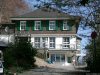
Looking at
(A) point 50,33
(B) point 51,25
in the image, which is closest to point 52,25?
(B) point 51,25

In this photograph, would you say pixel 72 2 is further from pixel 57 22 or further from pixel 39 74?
pixel 57 22

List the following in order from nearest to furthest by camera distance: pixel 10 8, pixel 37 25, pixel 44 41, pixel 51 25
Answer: pixel 44 41 < pixel 51 25 < pixel 37 25 < pixel 10 8

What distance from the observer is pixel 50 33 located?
77.3 m

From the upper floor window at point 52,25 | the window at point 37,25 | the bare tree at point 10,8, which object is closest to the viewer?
the bare tree at point 10,8

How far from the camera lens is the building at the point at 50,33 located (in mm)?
76062

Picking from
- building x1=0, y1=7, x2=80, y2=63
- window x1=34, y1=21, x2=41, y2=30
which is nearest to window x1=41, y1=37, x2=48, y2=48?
building x1=0, y1=7, x2=80, y2=63

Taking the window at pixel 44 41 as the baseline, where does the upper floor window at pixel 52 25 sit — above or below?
above

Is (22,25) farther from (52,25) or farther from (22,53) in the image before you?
(22,53)

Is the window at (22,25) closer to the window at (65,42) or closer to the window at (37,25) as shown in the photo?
the window at (37,25)

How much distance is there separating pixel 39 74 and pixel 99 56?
571 cm

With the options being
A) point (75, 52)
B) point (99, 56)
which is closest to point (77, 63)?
point (75, 52)

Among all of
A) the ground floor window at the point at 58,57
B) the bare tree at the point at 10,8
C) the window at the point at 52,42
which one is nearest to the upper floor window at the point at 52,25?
the window at the point at 52,42

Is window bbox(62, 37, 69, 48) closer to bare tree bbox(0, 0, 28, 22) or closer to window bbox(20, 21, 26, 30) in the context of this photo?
window bbox(20, 21, 26, 30)

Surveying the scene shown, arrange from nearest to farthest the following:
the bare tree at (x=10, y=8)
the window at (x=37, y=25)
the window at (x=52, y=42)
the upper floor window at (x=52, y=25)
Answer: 1. the bare tree at (x=10, y=8)
2. the window at (x=52, y=42)
3. the upper floor window at (x=52, y=25)
4. the window at (x=37, y=25)
